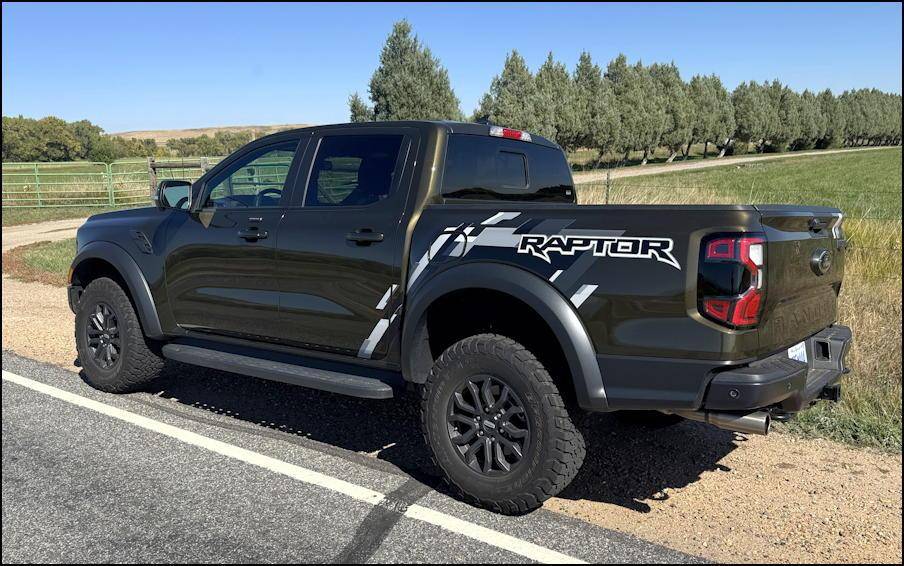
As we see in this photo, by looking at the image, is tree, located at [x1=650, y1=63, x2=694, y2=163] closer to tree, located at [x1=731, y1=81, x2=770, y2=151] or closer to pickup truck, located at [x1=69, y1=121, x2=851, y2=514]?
tree, located at [x1=731, y1=81, x2=770, y2=151]

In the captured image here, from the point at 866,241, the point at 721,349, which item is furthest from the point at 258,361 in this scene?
the point at 866,241

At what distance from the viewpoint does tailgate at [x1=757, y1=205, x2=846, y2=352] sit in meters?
3.13

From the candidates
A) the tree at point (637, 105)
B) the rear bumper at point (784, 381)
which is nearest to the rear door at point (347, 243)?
the rear bumper at point (784, 381)

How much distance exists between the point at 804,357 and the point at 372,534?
2160 mm

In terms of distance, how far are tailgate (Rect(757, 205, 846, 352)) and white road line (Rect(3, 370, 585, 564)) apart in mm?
1327

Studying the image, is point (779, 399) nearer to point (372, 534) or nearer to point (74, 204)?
point (372, 534)

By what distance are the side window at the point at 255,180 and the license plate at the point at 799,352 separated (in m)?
3.04

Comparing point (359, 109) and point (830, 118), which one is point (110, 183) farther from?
point (830, 118)

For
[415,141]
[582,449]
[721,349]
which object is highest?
[415,141]

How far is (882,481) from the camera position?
13.0ft

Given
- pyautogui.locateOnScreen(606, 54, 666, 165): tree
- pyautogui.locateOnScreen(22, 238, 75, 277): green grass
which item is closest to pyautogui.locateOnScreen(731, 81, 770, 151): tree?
pyautogui.locateOnScreen(606, 54, 666, 165): tree

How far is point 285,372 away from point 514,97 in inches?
1377

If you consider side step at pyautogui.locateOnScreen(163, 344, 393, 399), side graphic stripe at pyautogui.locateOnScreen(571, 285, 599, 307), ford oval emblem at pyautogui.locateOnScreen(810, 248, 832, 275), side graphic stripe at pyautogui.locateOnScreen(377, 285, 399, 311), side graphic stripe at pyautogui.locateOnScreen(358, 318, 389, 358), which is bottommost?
side step at pyautogui.locateOnScreen(163, 344, 393, 399)

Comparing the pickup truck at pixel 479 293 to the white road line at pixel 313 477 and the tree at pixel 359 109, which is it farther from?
the tree at pixel 359 109
